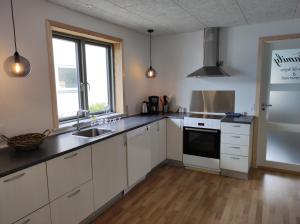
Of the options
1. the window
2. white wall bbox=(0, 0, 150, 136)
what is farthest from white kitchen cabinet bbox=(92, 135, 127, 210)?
the window

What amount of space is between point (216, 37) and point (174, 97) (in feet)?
4.25

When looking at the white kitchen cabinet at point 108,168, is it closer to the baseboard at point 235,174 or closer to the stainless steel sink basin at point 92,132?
the stainless steel sink basin at point 92,132

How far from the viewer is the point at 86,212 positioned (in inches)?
87.7

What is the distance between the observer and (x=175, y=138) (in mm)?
3748

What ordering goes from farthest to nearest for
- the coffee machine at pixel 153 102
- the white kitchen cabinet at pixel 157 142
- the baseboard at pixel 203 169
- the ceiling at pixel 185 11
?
the coffee machine at pixel 153 102 < the baseboard at pixel 203 169 < the white kitchen cabinet at pixel 157 142 < the ceiling at pixel 185 11

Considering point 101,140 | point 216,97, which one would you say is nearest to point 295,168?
point 216,97

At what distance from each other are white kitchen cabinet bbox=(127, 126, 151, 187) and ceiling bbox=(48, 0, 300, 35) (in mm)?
1536

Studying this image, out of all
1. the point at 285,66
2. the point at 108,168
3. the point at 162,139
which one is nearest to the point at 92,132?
the point at 108,168

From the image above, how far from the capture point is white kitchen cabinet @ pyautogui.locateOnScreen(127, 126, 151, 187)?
2.85m

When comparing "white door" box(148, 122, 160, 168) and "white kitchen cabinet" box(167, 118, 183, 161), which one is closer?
"white door" box(148, 122, 160, 168)

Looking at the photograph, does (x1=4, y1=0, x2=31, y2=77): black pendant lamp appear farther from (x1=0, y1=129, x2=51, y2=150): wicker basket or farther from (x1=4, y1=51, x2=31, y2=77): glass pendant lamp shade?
(x1=0, y1=129, x2=51, y2=150): wicker basket

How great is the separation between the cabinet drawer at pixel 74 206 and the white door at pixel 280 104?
2868 mm

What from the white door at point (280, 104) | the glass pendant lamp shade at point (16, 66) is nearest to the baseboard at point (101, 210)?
the glass pendant lamp shade at point (16, 66)

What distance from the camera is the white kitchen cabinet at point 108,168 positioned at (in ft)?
7.61
